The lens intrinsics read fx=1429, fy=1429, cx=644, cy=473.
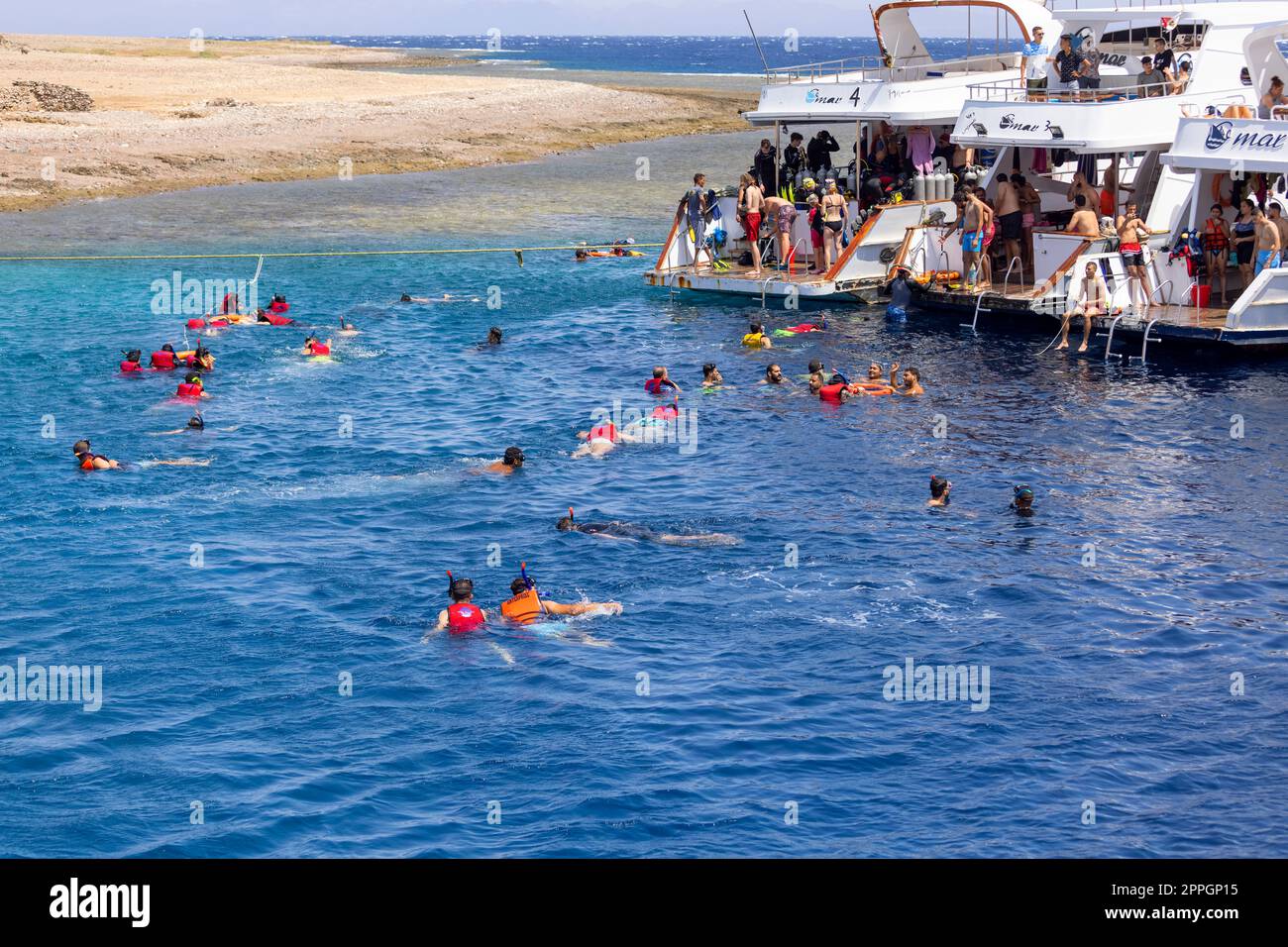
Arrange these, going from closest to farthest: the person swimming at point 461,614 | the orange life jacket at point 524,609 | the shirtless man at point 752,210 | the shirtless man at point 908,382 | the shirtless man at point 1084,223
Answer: the person swimming at point 461,614, the orange life jacket at point 524,609, the shirtless man at point 908,382, the shirtless man at point 1084,223, the shirtless man at point 752,210

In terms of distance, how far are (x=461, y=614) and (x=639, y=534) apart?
13.6 ft

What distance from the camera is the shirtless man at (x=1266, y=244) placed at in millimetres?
29344

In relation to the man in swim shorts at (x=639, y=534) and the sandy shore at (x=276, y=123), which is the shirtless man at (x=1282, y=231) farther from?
the sandy shore at (x=276, y=123)

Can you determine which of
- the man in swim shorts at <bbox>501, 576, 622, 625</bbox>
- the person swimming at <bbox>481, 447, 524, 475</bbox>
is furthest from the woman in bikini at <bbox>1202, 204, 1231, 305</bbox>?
the man in swim shorts at <bbox>501, 576, 622, 625</bbox>

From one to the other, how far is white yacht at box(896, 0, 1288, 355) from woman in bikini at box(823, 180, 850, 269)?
1755 millimetres

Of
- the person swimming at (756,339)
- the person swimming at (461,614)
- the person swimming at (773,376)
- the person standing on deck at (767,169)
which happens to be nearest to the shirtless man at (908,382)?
the person swimming at (773,376)

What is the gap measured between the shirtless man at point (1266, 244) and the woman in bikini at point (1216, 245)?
175 cm

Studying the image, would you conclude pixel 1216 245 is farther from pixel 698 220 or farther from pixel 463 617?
pixel 463 617

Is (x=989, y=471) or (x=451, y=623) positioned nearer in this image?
(x=451, y=623)

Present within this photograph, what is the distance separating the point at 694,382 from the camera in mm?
30156

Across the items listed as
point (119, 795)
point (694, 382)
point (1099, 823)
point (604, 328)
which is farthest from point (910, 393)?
point (119, 795)

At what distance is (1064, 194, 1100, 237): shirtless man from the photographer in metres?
32.3

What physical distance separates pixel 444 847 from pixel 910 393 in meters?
17.7

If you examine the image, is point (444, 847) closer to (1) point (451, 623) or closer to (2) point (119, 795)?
(2) point (119, 795)
